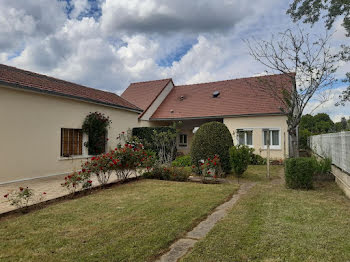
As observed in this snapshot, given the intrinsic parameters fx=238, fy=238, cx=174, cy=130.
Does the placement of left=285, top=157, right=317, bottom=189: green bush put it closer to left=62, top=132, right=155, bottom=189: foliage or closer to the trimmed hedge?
left=62, top=132, right=155, bottom=189: foliage

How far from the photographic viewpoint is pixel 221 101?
1891 centimetres

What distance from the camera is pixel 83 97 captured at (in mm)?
11688

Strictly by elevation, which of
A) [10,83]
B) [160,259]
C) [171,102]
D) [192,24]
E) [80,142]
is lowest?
[160,259]

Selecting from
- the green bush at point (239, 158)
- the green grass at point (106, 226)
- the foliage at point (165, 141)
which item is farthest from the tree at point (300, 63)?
the foliage at point (165, 141)

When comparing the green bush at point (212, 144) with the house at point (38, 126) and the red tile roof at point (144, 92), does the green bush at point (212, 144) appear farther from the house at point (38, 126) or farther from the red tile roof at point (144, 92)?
the red tile roof at point (144, 92)

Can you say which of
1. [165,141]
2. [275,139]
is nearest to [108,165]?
[165,141]

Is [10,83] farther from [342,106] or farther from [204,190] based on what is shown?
[342,106]

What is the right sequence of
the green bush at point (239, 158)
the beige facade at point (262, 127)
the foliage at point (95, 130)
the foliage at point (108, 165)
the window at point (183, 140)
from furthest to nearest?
the window at point (183, 140) → the beige facade at point (262, 127) → the foliage at point (95, 130) → the green bush at point (239, 158) → the foliage at point (108, 165)

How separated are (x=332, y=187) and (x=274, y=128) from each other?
8.29 meters

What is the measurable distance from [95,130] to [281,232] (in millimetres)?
10526

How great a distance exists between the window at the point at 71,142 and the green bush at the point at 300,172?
9467 millimetres

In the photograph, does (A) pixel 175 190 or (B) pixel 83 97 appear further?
(B) pixel 83 97

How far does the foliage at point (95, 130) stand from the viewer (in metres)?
12.1

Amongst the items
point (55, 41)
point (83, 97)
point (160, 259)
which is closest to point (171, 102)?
point (83, 97)
